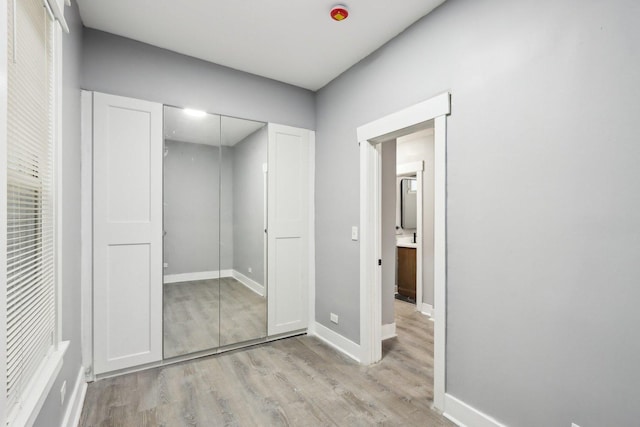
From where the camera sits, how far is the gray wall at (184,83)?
2.48 meters

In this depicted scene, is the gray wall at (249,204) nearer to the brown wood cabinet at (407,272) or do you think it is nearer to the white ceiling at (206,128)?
the white ceiling at (206,128)

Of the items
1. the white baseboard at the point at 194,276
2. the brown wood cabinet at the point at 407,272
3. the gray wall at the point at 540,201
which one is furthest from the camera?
the brown wood cabinet at the point at 407,272

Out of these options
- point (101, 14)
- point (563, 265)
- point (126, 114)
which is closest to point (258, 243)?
point (126, 114)

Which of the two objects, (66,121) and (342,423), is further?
(342,423)

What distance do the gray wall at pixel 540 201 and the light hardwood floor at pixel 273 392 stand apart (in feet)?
1.71

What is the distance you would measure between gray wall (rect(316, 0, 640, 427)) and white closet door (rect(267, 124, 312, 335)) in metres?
1.48

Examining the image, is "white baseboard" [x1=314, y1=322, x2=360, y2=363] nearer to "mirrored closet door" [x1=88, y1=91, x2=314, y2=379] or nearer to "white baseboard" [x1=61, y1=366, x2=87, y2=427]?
"mirrored closet door" [x1=88, y1=91, x2=314, y2=379]

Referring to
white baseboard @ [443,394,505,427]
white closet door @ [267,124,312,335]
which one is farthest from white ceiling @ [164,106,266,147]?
white baseboard @ [443,394,505,427]

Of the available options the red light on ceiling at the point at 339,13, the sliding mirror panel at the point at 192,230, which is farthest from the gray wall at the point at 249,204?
the red light on ceiling at the point at 339,13

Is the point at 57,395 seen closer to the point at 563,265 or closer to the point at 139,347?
the point at 139,347

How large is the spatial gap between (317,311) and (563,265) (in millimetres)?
2446

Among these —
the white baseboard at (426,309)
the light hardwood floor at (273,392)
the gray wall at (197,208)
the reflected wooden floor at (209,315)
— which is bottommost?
the light hardwood floor at (273,392)

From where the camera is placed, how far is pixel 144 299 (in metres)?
2.60

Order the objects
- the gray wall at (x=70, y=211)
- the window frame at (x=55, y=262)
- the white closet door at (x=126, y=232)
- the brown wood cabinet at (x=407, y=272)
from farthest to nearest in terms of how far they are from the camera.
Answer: the brown wood cabinet at (x=407, y=272), the white closet door at (x=126, y=232), the gray wall at (x=70, y=211), the window frame at (x=55, y=262)
